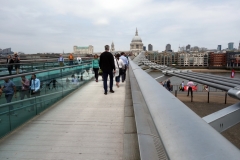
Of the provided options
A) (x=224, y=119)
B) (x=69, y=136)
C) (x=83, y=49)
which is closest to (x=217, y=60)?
(x=83, y=49)

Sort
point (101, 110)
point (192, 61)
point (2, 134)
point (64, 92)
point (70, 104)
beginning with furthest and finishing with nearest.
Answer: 1. point (192, 61)
2. point (64, 92)
3. point (70, 104)
4. point (101, 110)
5. point (2, 134)

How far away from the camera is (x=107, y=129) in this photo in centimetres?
320

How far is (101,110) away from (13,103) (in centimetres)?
153

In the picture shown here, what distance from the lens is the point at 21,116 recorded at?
139 inches

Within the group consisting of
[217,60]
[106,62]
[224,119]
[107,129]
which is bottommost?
[217,60]

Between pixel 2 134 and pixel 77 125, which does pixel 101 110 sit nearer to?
pixel 77 125

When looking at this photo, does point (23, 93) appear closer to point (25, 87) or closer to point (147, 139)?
point (25, 87)

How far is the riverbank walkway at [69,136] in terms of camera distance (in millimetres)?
2422

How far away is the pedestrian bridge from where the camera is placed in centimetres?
83

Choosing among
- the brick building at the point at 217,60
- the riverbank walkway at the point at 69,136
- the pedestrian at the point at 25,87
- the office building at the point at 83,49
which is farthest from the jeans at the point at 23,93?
the office building at the point at 83,49

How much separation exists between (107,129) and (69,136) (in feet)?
1.77

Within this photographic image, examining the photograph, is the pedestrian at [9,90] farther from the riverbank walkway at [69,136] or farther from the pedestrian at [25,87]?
the riverbank walkway at [69,136]

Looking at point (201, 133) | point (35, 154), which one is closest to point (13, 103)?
point (35, 154)

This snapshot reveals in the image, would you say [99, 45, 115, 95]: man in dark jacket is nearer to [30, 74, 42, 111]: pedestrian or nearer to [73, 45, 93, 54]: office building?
[30, 74, 42, 111]: pedestrian
